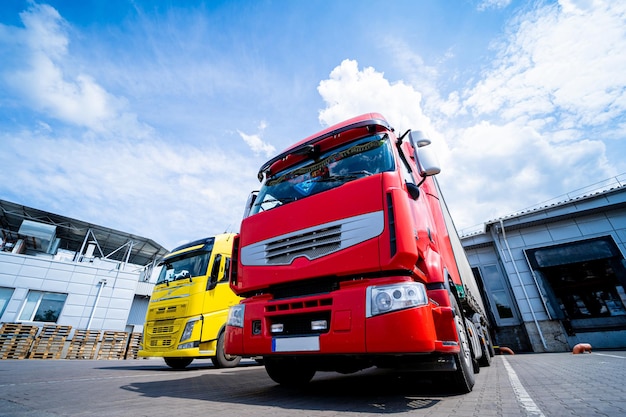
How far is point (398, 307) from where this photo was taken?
1.97 m

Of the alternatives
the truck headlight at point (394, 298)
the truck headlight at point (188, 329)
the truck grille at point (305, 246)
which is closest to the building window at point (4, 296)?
the truck headlight at point (188, 329)

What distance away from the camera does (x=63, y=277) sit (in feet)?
43.6

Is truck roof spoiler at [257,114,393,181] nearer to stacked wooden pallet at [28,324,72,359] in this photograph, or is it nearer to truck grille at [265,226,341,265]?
truck grille at [265,226,341,265]

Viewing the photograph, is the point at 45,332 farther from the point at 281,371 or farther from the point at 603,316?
the point at 603,316

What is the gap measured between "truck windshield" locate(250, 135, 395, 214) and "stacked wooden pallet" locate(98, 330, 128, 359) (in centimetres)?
1427

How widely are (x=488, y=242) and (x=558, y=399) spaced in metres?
14.7

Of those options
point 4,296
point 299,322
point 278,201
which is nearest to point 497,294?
point 278,201

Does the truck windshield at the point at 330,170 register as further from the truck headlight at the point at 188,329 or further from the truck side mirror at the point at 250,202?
the truck headlight at the point at 188,329

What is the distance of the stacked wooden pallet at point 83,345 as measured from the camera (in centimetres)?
1171

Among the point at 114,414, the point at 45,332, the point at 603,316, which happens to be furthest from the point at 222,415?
the point at 603,316

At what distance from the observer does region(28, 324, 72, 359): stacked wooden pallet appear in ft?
36.2

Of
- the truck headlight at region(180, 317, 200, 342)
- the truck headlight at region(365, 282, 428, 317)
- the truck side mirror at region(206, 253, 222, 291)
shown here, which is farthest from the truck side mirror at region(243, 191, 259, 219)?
the truck headlight at region(180, 317, 200, 342)

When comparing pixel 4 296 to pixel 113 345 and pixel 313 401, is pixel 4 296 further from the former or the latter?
pixel 313 401

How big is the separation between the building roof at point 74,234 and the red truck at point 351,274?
59.3 ft
